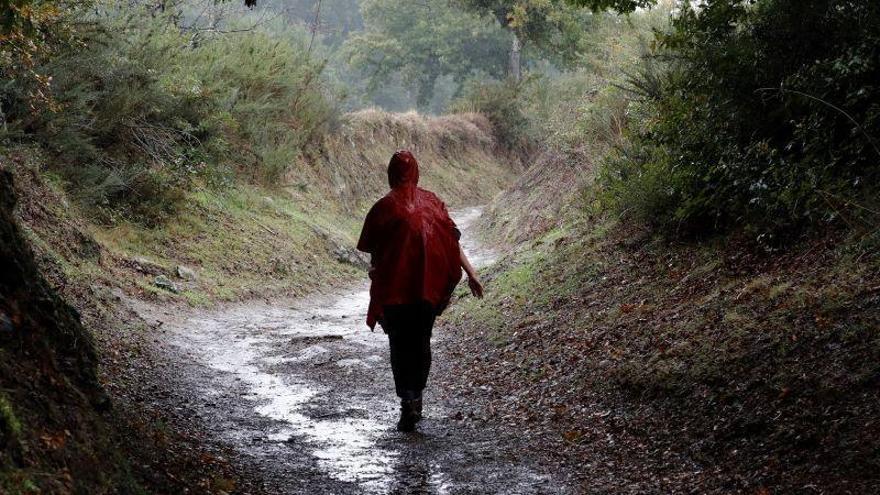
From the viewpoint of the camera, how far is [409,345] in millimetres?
6840

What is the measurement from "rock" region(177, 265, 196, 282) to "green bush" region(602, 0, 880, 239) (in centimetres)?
779

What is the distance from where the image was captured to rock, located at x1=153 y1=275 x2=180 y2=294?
1338 centimetres

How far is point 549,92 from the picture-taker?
4097cm

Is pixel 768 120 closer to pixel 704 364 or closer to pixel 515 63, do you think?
pixel 704 364

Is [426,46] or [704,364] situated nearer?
[704,364]

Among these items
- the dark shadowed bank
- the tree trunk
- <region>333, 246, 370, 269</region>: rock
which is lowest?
<region>333, 246, 370, 269</region>: rock

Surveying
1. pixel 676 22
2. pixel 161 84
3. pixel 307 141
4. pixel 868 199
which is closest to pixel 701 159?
pixel 676 22

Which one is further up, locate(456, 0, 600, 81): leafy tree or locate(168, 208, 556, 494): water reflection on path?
locate(456, 0, 600, 81): leafy tree

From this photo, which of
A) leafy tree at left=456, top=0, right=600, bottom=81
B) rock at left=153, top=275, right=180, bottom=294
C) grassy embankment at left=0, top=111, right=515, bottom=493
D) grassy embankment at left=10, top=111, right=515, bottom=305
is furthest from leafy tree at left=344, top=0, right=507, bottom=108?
rock at left=153, top=275, right=180, bottom=294

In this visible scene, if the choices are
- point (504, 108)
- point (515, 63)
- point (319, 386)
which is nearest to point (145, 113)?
point (319, 386)

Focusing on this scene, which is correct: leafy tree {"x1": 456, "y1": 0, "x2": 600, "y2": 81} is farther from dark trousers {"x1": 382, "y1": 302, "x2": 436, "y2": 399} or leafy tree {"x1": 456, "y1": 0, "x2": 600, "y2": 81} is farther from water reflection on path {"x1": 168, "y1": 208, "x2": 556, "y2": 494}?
dark trousers {"x1": 382, "y1": 302, "x2": 436, "y2": 399}

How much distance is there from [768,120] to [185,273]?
9.81 m

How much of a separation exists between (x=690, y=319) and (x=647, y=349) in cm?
46

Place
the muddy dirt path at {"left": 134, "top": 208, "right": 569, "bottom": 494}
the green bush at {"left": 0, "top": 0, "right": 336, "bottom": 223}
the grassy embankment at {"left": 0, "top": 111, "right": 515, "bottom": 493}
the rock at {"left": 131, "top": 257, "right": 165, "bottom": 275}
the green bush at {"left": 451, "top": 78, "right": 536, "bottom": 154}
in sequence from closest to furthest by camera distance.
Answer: the grassy embankment at {"left": 0, "top": 111, "right": 515, "bottom": 493}, the muddy dirt path at {"left": 134, "top": 208, "right": 569, "bottom": 494}, the rock at {"left": 131, "top": 257, "right": 165, "bottom": 275}, the green bush at {"left": 0, "top": 0, "right": 336, "bottom": 223}, the green bush at {"left": 451, "top": 78, "right": 536, "bottom": 154}
